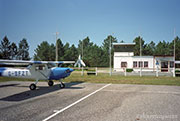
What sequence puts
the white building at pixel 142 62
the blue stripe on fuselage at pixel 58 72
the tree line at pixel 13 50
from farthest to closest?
the tree line at pixel 13 50 < the white building at pixel 142 62 < the blue stripe on fuselage at pixel 58 72

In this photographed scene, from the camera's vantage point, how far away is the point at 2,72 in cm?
1198

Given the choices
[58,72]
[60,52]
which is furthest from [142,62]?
[60,52]

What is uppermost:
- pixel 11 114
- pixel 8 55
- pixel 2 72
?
pixel 8 55

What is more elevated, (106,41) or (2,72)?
(106,41)

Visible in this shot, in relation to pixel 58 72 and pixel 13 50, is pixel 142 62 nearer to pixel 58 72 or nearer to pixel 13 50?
pixel 58 72

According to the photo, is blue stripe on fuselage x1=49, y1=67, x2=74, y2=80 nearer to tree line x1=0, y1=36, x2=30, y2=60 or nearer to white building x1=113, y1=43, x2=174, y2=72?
white building x1=113, y1=43, x2=174, y2=72

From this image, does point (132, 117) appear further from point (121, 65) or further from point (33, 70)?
point (121, 65)

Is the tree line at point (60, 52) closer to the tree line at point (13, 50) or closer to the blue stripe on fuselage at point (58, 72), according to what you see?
the tree line at point (13, 50)

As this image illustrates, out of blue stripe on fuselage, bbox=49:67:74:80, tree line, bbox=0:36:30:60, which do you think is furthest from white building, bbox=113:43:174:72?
tree line, bbox=0:36:30:60

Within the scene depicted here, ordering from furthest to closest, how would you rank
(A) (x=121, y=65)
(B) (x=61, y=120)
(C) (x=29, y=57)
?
(C) (x=29, y=57) < (A) (x=121, y=65) < (B) (x=61, y=120)

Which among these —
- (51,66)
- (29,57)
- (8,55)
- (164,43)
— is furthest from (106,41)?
(51,66)

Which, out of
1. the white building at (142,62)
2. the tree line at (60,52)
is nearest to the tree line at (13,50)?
the tree line at (60,52)

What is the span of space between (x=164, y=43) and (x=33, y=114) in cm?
8965

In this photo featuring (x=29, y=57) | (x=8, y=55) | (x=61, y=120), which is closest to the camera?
(x=61, y=120)
